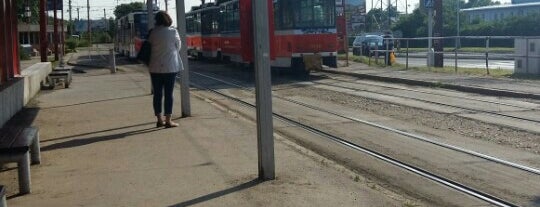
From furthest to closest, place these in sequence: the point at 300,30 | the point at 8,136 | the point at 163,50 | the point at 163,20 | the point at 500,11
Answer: the point at 500,11 → the point at 300,30 → the point at 163,50 → the point at 163,20 → the point at 8,136

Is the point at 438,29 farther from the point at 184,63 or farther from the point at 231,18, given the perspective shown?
the point at 184,63

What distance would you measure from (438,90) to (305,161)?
Answer: 11.5m

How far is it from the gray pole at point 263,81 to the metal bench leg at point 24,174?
89.3 inches

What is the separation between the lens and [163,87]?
11.8 meters

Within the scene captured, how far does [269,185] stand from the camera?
7.36 m

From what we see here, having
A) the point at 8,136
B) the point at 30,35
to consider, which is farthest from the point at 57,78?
the point at 30,35

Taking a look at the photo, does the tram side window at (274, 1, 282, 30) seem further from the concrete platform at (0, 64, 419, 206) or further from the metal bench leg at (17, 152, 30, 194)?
the metal bench leg at (17, 152, 30, 194)

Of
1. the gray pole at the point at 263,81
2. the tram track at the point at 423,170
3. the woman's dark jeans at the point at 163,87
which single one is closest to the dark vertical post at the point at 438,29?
the tram track at the point at 423,170

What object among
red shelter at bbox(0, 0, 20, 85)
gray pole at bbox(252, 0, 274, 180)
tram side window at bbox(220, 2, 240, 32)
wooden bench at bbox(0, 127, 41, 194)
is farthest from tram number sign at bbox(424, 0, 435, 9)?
wooden bench at bbox(0, 127, 41, 194)

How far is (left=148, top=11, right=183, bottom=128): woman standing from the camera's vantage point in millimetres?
11469

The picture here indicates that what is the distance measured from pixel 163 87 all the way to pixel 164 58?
552mm

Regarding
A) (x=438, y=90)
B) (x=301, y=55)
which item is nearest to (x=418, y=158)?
(x=438, y=90)

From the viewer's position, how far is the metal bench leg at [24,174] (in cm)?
715

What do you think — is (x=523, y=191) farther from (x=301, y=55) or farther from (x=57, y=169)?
(x=301, y=55)
